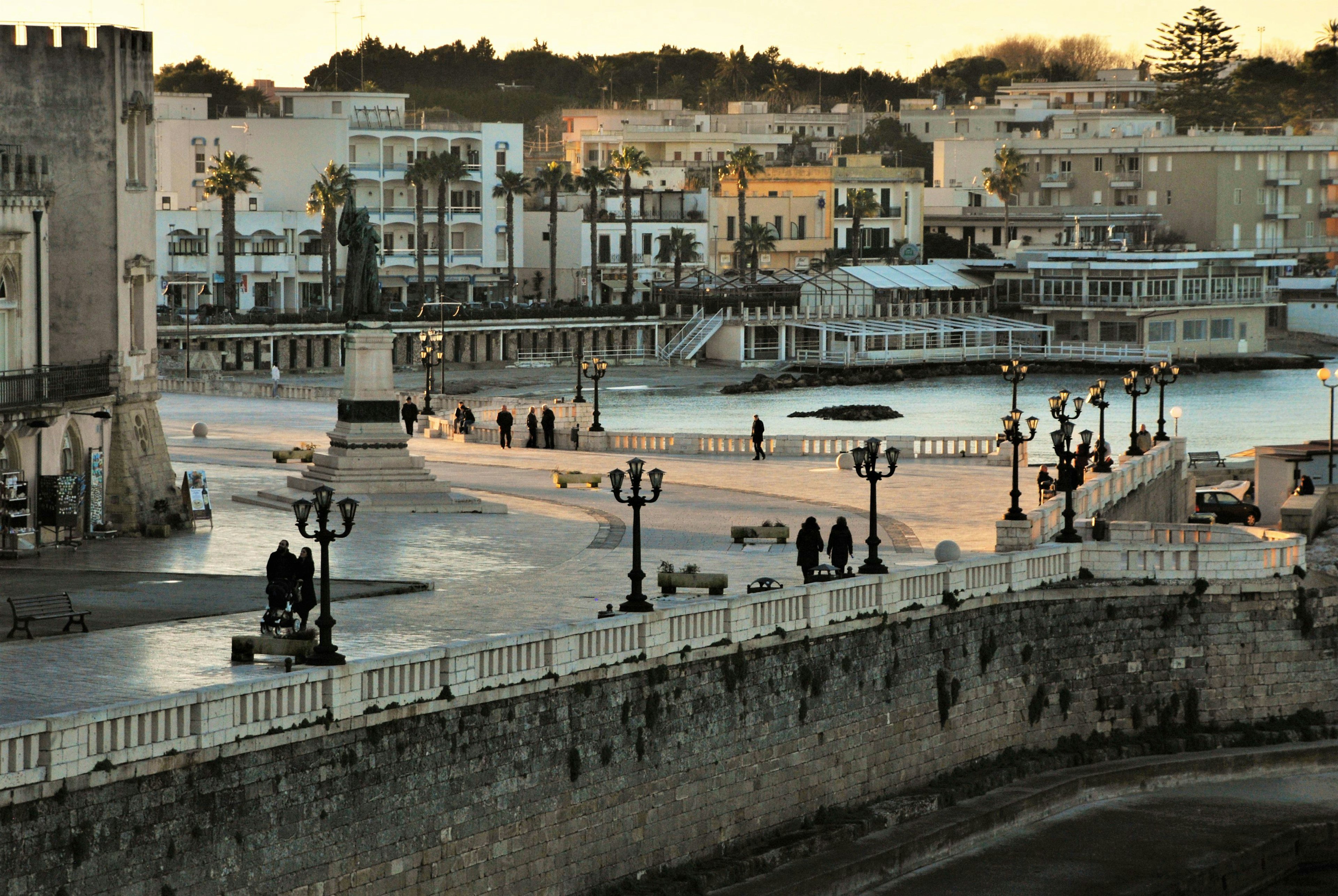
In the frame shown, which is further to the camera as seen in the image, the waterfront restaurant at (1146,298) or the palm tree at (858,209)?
the palm tree at (858,209)

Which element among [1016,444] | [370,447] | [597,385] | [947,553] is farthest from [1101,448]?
[597,385]

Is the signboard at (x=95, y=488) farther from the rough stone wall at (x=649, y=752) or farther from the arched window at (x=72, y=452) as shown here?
the rough stone wall at (x=649, y=752)

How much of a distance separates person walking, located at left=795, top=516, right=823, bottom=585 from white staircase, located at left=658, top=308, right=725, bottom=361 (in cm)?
9328

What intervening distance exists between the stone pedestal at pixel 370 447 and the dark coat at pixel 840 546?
38.6 ft

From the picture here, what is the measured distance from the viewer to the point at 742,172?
139375 millimetres

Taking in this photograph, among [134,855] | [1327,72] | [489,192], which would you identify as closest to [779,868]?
[134,855]

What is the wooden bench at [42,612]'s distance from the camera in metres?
26.0

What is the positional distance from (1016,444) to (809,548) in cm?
738

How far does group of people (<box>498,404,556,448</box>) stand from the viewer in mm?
56031

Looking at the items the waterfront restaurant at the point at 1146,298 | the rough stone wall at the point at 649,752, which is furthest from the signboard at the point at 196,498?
the waterfront restaurant at the point at 1146,298

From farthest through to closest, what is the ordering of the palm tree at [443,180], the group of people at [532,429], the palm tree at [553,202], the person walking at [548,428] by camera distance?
the palm tree at [553,202], the palm tree at [443,180], the person walking at [548,428], the group of people at [532,429]

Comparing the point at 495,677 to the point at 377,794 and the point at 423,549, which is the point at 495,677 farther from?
the point at 423,549

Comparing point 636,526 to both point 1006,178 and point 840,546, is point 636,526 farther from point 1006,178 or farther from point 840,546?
point 1006,178

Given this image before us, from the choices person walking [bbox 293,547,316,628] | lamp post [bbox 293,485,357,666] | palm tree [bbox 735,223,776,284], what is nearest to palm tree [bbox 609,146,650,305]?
palm tree [bbox 735,223,776,284]
